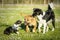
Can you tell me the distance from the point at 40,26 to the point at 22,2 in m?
0.44

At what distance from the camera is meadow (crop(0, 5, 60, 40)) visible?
1809 mm

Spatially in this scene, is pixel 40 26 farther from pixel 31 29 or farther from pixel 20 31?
pixel 20 31

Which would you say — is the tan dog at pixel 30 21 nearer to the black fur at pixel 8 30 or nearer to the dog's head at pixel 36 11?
the dog's head at pixel 36 11

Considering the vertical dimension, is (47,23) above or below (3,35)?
above

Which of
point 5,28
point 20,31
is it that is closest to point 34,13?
point 20,31

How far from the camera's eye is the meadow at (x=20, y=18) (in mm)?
1809

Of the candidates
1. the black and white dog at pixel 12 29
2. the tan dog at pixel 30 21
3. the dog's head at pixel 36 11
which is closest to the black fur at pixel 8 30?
the black and white dog at pixel 12 29

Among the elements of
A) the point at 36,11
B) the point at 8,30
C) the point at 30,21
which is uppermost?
the point at 36,11

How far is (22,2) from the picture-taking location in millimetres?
1849

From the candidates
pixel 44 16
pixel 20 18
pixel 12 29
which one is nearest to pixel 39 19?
pixel 44 16

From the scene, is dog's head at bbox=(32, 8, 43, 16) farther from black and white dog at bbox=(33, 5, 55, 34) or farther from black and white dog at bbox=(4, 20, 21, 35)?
black and white dog at bbox=(4, 20, 21, 35)

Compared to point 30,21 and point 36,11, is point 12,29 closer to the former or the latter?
point 30,21

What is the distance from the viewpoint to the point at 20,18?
72.1 inches

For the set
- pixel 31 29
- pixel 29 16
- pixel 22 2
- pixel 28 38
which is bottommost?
pixel 28 38
